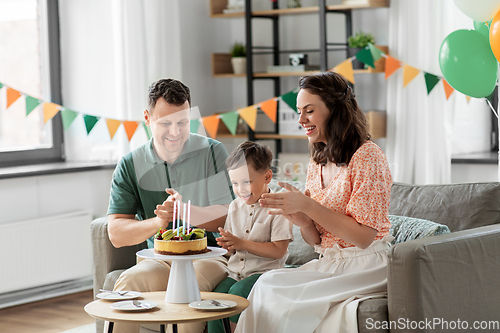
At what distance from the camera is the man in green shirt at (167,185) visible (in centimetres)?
196

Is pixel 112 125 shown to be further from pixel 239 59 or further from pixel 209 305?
pixel 209 305

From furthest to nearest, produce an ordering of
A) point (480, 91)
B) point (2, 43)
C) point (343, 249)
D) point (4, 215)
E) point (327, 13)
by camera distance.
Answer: point (327, 13)
point (2, 43)
point (4, 215)
point (480, 91)
point (343, 249)

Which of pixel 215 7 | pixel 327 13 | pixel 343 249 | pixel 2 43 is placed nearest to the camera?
pixel 343 249

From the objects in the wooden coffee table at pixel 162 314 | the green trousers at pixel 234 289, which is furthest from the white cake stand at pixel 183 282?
the green trousers at pixel 234 289

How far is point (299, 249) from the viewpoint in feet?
8.14

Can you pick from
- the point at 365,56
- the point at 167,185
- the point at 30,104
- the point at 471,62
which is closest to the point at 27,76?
the point at 30,104

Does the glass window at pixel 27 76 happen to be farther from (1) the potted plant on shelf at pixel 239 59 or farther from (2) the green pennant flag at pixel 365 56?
(2) the green pennant flag at pixel 365 56

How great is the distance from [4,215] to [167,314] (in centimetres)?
223

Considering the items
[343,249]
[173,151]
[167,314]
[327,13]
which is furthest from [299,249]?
[327,13]

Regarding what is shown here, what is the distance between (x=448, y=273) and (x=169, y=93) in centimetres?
99

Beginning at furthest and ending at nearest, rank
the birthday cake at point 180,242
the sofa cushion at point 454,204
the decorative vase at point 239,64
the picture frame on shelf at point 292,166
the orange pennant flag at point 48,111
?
1. the decorative vase at point 239,64
2. the picture frame on shelf at point 292,166
3. the orange pennant flag at point 48,111
4. the sofa cushion at point 454,204
5. the birthday cake at point 180,242

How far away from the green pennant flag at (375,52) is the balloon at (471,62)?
1.06 meters

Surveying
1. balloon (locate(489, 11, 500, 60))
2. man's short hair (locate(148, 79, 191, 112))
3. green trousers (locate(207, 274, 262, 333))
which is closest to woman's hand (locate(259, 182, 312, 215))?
green trousers (locate(207, 274, 262, 333))

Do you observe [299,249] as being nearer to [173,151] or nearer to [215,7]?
[173,151]
